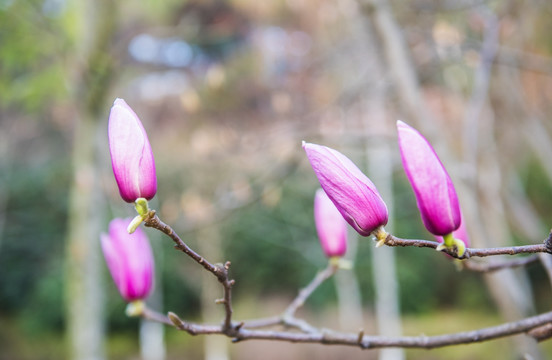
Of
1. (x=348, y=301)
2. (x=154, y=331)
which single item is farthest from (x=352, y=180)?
(x=154, y=331)

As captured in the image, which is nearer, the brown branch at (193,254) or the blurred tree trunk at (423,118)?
the brown branch at (193,254)

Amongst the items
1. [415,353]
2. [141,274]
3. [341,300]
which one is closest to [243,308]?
[341,300]

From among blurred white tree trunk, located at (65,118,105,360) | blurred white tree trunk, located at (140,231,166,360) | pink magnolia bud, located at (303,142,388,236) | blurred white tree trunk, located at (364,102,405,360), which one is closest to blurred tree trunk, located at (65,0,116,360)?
blurred white tree trunk, located at (65,118,105,360)

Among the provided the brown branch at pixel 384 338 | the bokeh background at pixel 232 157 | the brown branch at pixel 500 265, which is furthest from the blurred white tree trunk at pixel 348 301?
the brown branch at pixel 384 338

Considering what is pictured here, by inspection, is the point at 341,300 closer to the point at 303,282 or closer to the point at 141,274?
the point at 303,282

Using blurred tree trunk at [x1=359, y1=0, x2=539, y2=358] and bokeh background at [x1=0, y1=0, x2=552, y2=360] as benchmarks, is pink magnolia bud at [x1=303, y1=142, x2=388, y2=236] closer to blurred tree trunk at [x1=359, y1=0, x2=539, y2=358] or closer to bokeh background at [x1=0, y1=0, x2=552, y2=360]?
blurred tree trunk at [x1=359, y1=0, x2=539, y2=358]

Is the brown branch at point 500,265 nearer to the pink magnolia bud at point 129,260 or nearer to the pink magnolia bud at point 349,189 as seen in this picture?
the pink magnolia bud at point 349,189
